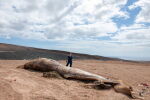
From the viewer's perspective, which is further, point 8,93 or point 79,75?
point 79,75

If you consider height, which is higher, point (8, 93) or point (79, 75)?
point (79, 75)

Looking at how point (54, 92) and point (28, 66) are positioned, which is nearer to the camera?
point (54, 92)

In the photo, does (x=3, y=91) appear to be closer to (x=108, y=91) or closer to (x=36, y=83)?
(x=36, y=83)

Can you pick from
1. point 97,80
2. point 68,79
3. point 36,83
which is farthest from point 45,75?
point 97,80

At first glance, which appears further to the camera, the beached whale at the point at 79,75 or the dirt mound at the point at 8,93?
the beached whale at the point at 79,75

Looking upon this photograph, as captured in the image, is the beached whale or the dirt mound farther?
the beached whale

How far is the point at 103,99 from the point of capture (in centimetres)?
823

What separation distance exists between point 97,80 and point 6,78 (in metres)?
4.65

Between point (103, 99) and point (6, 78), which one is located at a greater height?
point (6, 78)

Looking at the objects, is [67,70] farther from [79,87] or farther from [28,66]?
[28,66]

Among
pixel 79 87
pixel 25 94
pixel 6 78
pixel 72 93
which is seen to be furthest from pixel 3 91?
pixel 79 87

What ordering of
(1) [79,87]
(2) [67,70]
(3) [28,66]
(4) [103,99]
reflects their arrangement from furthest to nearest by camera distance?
1. (3) [28,66]
2. (2) [67,70]
3. (1) [79,87]
4. (4) [103,99]

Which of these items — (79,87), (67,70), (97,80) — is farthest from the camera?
(67,70)

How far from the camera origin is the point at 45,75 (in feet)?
36.2
